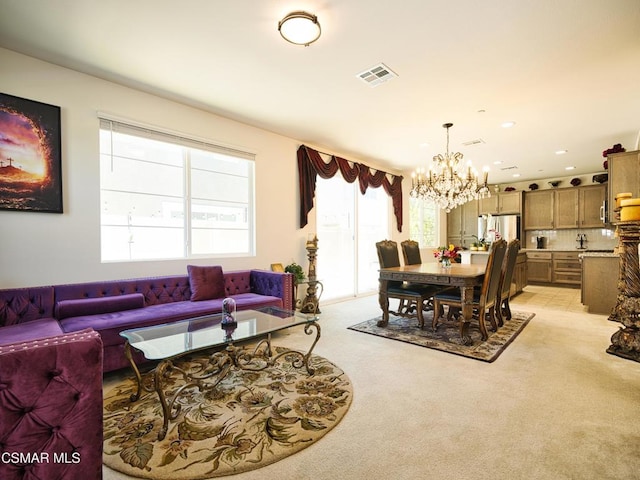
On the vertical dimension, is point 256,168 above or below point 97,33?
below

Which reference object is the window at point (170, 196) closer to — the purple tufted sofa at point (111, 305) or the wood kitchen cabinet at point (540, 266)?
the purple tufted sofa at point (111, 305)

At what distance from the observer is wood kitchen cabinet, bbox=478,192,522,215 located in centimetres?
814

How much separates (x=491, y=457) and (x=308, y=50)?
3.21m

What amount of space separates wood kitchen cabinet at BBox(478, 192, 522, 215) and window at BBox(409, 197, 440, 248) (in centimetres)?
128

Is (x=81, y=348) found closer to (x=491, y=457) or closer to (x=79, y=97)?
(x=491, y=457)

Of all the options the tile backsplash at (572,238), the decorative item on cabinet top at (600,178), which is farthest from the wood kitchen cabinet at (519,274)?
the decorative item on cabinet top at (600,178)

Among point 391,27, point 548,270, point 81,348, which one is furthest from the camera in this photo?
point 548,270

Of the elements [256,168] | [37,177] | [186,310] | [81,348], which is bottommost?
[186,310]

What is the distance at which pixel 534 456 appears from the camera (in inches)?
64.2

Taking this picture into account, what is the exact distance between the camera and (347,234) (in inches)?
243

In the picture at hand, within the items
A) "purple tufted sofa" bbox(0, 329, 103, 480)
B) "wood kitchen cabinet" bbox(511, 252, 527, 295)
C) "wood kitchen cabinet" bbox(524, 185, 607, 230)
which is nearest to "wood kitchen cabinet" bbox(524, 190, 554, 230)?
"wood kitchen cabinet" bbox(524, 185, 607, 230)

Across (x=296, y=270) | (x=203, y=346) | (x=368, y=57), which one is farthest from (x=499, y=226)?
(x=203, y=346)

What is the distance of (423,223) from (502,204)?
223 cm

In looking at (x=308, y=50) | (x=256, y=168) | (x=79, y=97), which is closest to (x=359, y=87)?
(x=308, y=50)
